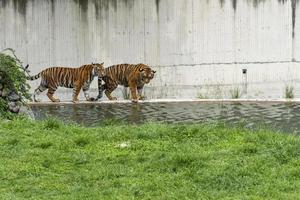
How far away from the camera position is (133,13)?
52.7 feet

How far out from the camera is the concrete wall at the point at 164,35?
1595cm

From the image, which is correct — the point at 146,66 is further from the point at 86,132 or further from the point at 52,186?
the point at 52,186

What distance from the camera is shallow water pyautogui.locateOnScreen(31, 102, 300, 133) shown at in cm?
1077

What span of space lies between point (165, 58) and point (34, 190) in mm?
10516

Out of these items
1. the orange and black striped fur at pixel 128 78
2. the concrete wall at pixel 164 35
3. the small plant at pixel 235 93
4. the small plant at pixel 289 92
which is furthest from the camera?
the concrete wall at pixel 164 35

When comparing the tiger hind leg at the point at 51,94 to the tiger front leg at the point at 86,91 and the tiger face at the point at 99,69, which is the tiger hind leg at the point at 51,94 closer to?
the tiger front leg at the point at 86,91

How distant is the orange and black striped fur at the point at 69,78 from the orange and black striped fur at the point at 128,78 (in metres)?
0.24

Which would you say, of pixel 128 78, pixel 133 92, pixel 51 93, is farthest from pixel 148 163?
pixel 51 93

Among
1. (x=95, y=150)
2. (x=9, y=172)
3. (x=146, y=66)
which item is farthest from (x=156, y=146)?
(x=146, y=66)

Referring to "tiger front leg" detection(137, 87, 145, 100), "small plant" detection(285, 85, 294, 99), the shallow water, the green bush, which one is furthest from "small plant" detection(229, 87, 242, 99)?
the green bush

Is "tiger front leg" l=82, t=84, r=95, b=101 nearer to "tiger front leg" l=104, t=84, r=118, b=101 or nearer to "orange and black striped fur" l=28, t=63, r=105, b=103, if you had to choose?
"orange and black striped fur" l=28, t=63, r=105, b=103

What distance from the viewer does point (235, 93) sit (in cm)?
1533

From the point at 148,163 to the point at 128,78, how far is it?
8459 millimetres

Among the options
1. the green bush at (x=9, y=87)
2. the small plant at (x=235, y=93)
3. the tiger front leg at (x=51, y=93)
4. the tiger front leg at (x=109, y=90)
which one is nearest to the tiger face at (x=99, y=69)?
the tiger front leg at (x=109, y=90)
